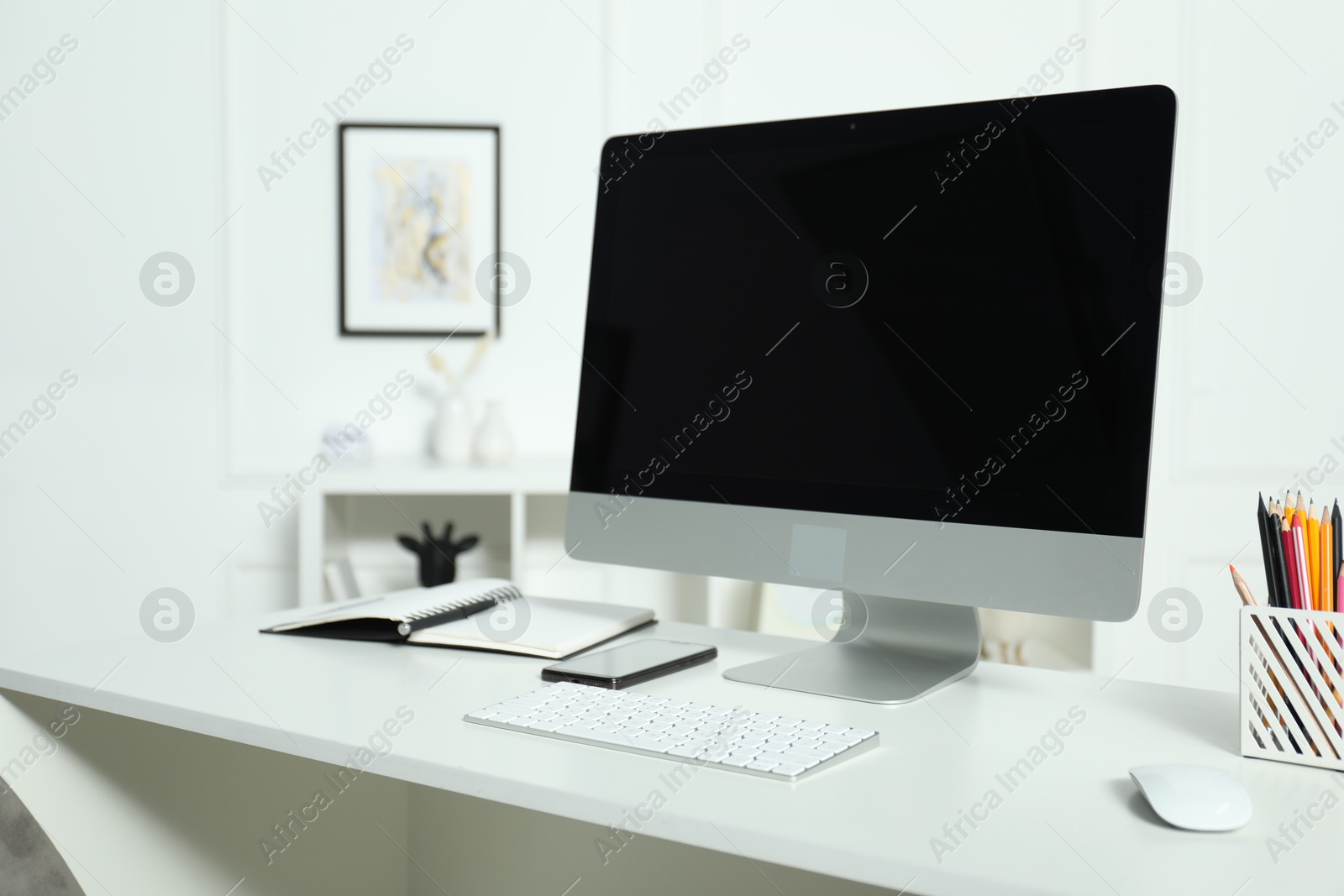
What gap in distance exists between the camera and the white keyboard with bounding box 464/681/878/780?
722mm

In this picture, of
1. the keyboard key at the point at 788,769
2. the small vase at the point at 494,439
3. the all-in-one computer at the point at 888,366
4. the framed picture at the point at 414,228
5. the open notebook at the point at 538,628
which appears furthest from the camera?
the framed picture at the point at 414,228

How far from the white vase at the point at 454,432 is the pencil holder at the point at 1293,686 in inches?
85.2

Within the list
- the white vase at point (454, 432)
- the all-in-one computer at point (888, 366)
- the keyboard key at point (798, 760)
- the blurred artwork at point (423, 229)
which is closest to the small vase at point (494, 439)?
the white vase at point (454, 432)

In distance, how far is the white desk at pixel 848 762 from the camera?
1.89 feet

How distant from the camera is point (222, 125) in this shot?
285 cm

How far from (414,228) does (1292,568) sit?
249cm

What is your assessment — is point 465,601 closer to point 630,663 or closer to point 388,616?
point 388,616

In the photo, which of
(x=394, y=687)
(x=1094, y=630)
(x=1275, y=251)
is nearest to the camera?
(x=394, y=687)

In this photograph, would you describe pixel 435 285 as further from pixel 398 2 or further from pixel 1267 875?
pixel 1267 875

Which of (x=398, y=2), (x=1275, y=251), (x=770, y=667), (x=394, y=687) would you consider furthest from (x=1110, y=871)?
(x=398, y=2)

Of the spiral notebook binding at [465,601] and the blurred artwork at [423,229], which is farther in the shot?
the blurred artwork at [423,229]

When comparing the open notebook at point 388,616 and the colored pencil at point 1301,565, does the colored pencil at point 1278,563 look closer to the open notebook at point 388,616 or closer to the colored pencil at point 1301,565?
the colored pencil at point 1301,565

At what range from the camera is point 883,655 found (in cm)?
106

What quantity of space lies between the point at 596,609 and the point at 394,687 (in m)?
0.38
